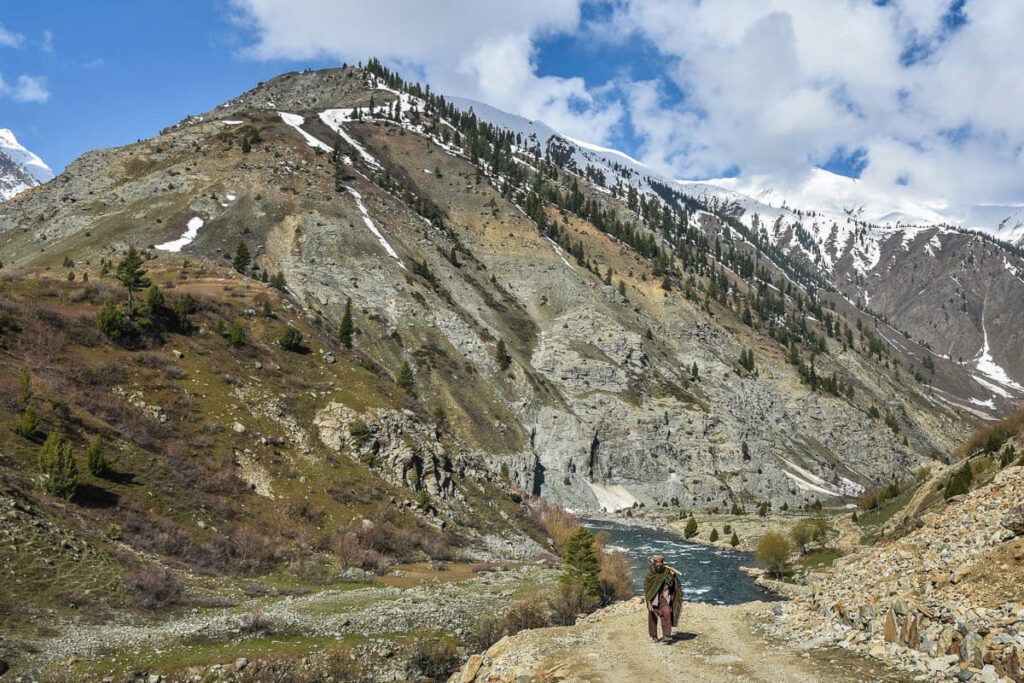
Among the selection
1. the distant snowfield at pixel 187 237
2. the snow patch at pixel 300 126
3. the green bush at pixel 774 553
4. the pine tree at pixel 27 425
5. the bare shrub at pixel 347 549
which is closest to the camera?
the pine tree at pixel 27 425

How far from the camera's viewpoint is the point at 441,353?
92.8 meters

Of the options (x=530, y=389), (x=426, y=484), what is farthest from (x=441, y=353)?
(x=426, y=484)

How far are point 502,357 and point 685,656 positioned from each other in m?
85.6

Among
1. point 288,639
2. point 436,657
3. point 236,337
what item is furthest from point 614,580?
point 236,337

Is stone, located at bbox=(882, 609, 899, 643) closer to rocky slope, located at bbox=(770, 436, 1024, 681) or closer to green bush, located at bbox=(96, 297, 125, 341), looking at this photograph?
rocky slope, located at bbox=(770, 436, 1024, 681)

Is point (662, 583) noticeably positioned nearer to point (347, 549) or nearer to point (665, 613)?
point (665, 613)

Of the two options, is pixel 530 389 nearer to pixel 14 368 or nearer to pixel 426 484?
pixel 426 484

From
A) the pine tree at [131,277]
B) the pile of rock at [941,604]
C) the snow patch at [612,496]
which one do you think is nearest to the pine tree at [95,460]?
the pine tree at [131,277]

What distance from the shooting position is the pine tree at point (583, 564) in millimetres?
31000

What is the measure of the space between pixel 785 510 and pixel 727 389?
3372 cm

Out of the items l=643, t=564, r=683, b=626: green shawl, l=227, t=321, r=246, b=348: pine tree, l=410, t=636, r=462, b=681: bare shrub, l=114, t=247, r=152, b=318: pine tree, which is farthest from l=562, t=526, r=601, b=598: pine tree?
l=114, t=247, r=152, b=318: pine tree

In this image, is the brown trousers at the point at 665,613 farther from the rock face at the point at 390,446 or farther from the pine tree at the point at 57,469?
the rock face at the point at 390,446

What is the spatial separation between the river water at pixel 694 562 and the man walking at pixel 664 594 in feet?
Answer: 97.5

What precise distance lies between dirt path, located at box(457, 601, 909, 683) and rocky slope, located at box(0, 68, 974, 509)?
194ft
